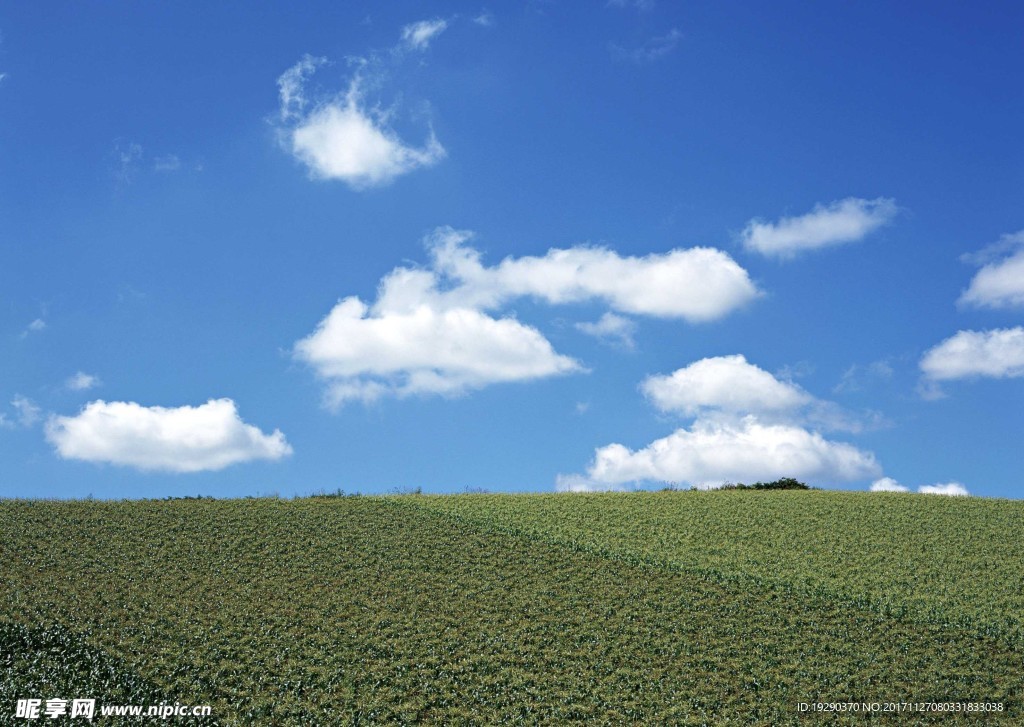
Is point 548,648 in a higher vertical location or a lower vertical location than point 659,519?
lower

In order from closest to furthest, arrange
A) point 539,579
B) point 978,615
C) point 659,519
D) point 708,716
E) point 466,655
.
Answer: point 708,716
point 466,655
point 978,615
point 539,579
point 659,519

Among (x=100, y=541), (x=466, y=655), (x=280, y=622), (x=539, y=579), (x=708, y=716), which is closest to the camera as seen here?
(x=708, y=716)

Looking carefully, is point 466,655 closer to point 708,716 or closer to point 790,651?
point 708,716

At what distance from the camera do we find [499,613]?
85.9ft

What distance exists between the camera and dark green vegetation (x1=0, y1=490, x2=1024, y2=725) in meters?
21.5

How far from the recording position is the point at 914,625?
26.0 m

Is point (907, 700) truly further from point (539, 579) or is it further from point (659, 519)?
point (659, 519)

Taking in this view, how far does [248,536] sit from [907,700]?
23973mm

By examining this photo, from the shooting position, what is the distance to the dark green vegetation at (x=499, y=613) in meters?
21.5

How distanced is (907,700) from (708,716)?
5.36m

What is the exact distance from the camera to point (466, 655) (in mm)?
23453

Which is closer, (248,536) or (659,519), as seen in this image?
(248,536)

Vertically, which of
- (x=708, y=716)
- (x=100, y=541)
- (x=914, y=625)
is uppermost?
(x=100, y=541)

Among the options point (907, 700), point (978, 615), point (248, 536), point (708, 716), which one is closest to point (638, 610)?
point (708, 716)
